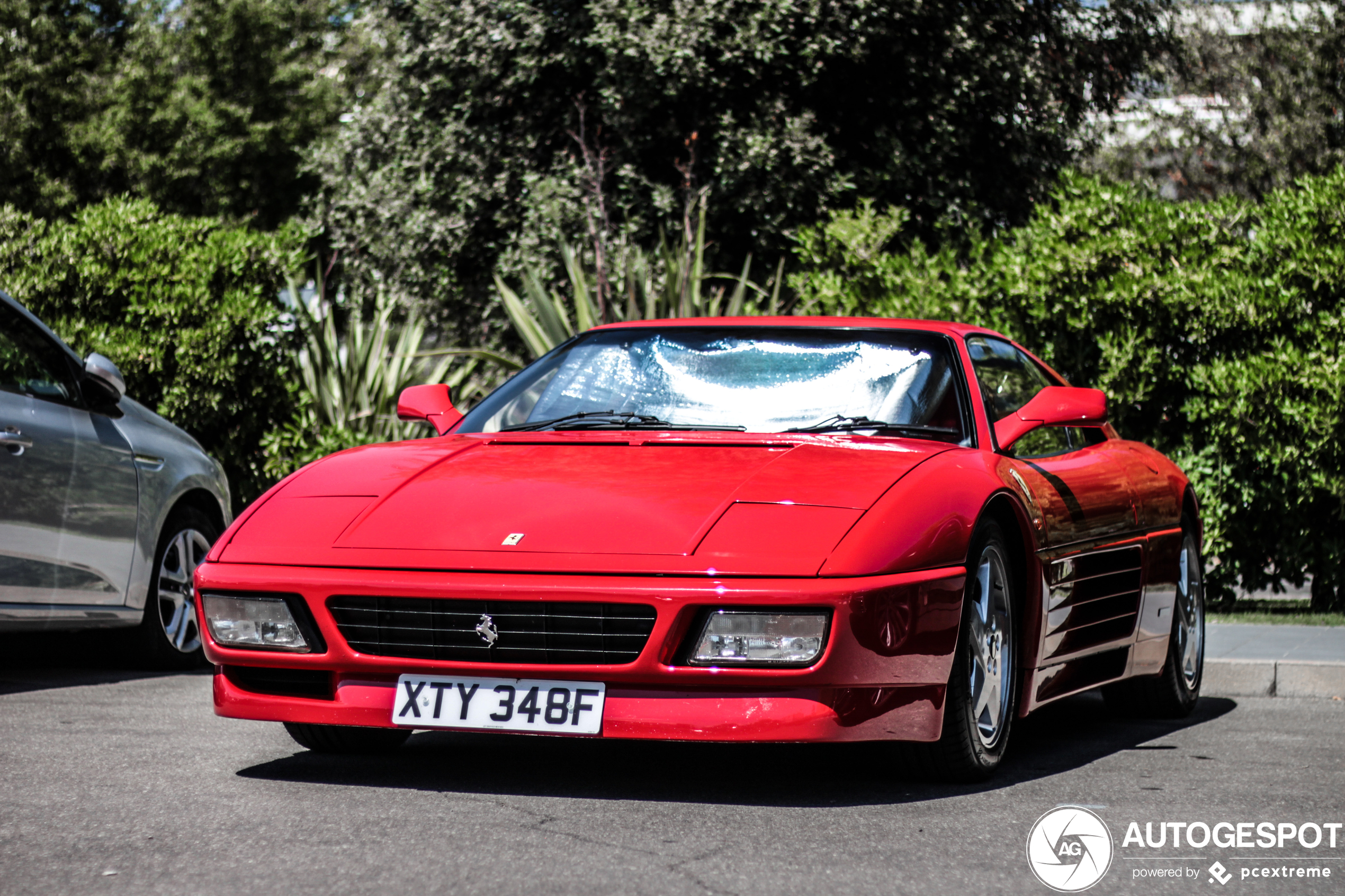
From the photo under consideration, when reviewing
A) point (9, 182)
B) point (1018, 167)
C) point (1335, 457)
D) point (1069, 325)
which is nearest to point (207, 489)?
point (1069, 325)

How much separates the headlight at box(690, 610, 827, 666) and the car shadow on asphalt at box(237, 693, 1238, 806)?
1.56 feet

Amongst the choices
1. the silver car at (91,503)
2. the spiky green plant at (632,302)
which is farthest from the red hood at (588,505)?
the spiky green plant at (632,302)

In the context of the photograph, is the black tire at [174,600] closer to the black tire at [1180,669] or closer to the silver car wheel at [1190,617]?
the black tire at [1180,669]

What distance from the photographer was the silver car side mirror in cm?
664

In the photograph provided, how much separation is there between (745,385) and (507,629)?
58.2 inches

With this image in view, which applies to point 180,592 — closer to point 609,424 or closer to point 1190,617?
point 609,424

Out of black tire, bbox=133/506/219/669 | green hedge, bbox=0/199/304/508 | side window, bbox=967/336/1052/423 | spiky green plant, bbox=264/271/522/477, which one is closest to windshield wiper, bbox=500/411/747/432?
side window, bbox=967/336/1052/423

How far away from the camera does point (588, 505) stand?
14.0 feet

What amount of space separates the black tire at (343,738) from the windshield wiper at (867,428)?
1497 mm

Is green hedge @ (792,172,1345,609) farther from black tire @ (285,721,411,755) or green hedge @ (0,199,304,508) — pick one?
black tire @ (285,721,411,755)

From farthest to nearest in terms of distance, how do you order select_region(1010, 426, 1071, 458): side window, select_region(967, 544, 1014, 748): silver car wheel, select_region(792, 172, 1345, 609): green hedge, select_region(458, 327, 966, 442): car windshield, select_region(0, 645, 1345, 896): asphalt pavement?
select_region(792, 172, 1345, 609): green hedge < select_region(1010, 426, 1071, 458): side window < select_region(458, 327, 966, 442): car windshield < select_region(967, 544, 1014, 748): silver car wheel < select_region(0, 645, 1345, 896): asphalt pavement

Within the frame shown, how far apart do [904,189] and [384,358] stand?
5595mm

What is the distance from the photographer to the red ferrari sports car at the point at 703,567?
13.1ft

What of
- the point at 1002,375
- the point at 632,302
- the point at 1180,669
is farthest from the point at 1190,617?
the point at 632,302
